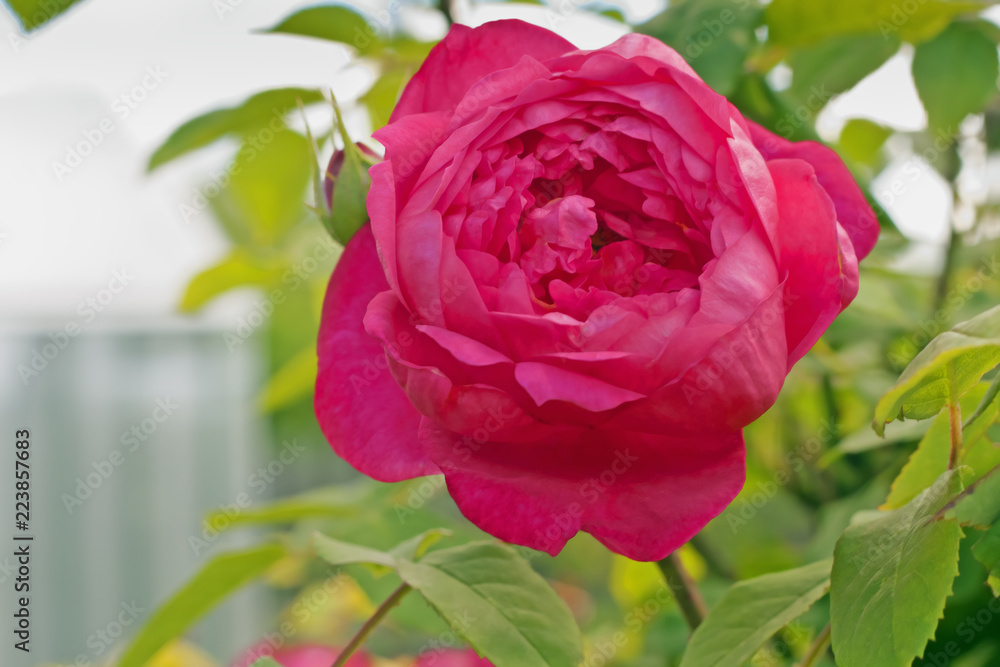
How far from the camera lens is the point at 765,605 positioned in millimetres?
291

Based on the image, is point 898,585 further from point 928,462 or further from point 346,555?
point 346,555

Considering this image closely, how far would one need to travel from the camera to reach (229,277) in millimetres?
723

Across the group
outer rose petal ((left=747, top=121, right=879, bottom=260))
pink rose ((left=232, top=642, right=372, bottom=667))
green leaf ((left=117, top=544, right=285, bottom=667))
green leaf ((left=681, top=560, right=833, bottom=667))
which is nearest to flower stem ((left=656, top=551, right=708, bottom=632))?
green leaf ((left=681, top=560, right=833, bottom=667))

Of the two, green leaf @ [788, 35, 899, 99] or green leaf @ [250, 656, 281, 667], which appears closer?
green leaf @ [250, 656, 281, 667]

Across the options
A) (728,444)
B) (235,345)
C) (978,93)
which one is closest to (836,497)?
(978,93)

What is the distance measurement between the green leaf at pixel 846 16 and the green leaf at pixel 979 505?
0.79 feet

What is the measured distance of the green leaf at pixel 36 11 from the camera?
341mm

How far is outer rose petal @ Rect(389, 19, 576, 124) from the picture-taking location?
27cm

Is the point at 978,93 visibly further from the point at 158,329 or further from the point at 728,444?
the point at 158,329

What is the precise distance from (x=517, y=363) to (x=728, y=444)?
6 cm

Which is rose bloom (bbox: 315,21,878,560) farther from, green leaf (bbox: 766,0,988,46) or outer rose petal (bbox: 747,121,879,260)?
green leaf (bbox: 766,0,988,46)

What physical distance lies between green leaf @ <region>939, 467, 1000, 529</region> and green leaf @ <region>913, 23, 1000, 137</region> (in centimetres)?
26

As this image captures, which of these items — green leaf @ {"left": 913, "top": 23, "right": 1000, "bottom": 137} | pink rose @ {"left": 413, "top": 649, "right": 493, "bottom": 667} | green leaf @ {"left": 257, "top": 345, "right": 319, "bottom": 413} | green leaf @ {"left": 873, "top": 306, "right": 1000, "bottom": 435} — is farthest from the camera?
green leaf @ {"left": 257, "top": 345, "right": 319, "bottom": 413}

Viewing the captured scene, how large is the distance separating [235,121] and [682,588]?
35 cm
